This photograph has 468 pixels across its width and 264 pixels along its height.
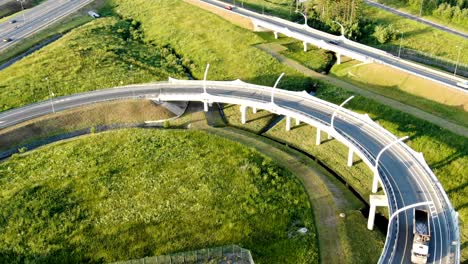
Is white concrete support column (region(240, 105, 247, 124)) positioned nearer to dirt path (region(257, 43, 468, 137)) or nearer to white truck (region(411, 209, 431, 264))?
Answer: dirt path (region(257, 43, 468, 137))

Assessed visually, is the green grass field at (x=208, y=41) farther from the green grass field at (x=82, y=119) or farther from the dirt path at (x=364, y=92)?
the green grass field at (x=82, y=119)

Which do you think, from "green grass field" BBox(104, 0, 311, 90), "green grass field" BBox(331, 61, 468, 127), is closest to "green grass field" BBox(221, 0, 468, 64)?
"green grass field" BBox(331, 61, 468, 127)

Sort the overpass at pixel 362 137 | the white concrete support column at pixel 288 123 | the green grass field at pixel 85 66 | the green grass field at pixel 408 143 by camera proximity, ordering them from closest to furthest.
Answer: the overpass at pixel 362 137, the green grass field at pixel 408 143, the white concrete support column at pixel 288 123, the green grass field at pixel 85 66

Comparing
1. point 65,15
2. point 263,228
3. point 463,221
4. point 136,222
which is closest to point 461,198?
point 463,221

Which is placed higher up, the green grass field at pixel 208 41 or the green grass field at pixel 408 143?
the green grass field at pixel 208 41

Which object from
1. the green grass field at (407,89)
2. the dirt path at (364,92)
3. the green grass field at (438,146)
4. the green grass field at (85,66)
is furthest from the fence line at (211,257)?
the green grass field at (85,66)

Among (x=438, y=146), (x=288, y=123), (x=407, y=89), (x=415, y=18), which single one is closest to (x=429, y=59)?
(x=407, y=89)

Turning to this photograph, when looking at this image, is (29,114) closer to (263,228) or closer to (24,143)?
(24,143)
